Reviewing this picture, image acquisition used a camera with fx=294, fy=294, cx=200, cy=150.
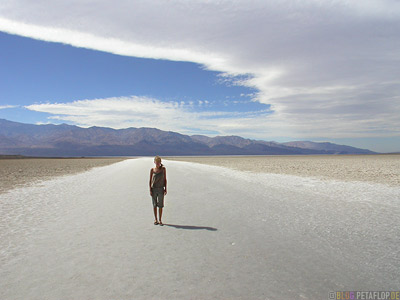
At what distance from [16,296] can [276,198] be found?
9.74 meters

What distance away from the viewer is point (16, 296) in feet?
12.4

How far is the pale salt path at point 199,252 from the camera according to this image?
13.0 ft

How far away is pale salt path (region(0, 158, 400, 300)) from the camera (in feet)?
13.0

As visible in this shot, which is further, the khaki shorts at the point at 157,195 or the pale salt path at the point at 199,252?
the khaki shorts at the point at 157,195

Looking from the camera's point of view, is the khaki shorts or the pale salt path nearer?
the pale salt path

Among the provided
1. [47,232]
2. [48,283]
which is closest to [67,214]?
[47,232]

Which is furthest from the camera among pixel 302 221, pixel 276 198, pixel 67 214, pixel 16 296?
pixel 276 198

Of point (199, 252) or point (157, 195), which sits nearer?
point (199, 252)

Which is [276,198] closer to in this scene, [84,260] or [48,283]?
[84,260]

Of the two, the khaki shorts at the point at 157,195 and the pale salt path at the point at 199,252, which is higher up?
the khaki shorts at the point at 157,195

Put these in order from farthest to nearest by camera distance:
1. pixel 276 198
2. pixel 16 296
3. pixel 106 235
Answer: pixel 276 198
pixel 106 235
pixel 16 296

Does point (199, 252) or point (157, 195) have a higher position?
point (157, 195)

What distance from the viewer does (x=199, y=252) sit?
5312 millimetres

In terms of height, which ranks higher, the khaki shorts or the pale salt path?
the khaki shorts
